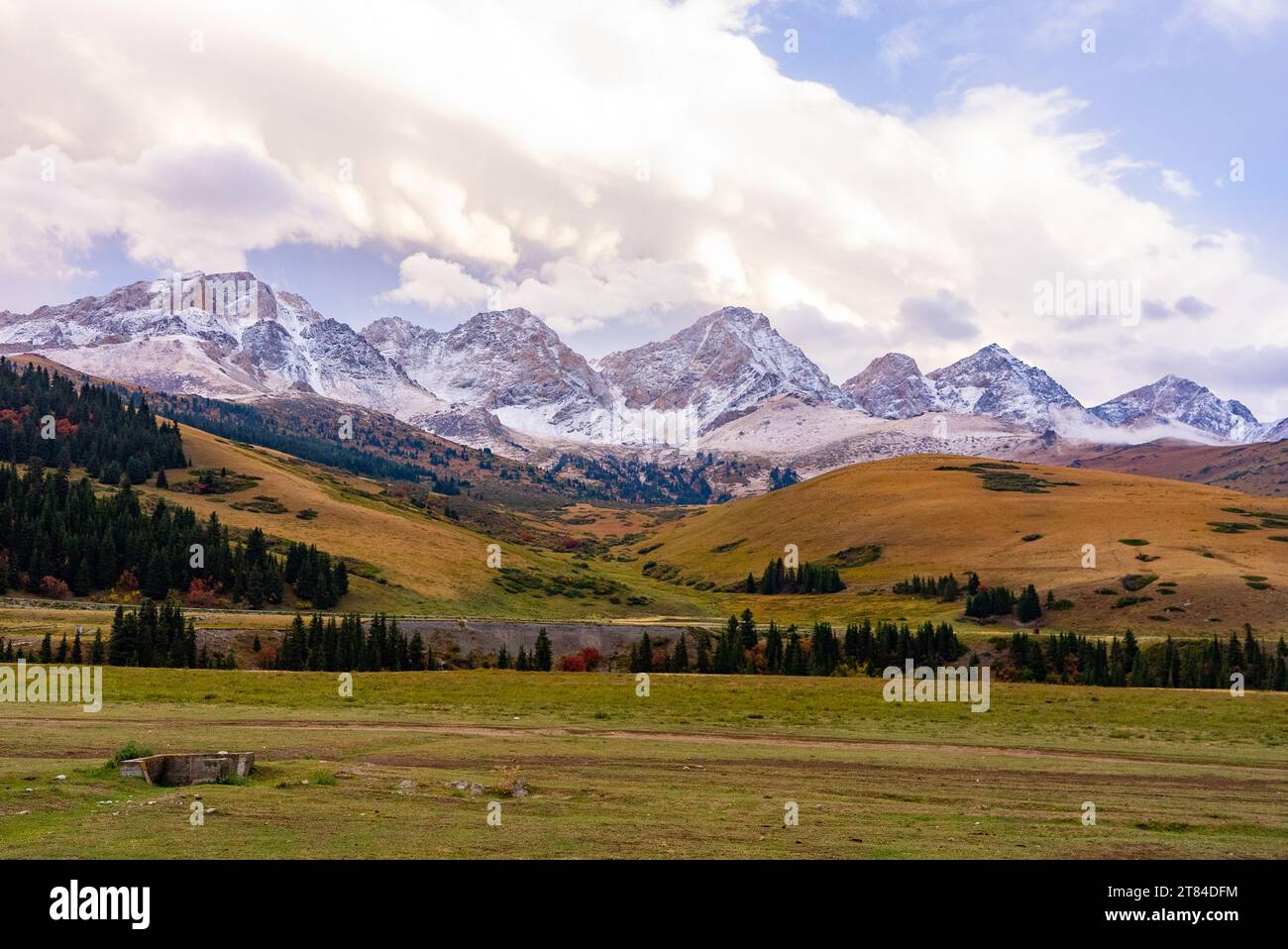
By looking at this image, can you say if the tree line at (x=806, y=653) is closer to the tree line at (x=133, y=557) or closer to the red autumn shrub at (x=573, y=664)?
the red autumn shrub at (x=573, y=664)

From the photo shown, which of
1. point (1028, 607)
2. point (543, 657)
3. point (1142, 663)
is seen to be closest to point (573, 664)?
point (543, 657)

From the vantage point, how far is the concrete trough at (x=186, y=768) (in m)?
29.4

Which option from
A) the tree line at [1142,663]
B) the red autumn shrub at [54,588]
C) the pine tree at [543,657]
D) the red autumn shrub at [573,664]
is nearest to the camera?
the tree line at [1142,663]

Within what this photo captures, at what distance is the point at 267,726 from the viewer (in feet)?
157

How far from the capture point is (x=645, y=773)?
119 ft

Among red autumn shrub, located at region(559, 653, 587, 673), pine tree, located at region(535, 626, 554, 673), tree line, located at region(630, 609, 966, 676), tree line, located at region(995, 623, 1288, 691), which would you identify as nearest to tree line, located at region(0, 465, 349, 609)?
red autumn shrub, located at region(559, 653, 587, 673)

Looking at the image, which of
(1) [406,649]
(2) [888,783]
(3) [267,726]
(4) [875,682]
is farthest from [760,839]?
(1) [406,649]

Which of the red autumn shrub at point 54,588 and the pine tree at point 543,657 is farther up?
the red autumn shrub at point 54,588

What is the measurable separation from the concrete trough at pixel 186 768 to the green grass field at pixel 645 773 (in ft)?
1.82

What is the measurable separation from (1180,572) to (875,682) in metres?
103

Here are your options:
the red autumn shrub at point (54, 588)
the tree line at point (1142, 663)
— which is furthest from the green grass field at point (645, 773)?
the red autumn shrub at point (54, 588)

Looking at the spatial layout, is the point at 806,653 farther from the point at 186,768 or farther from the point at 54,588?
the point at 54,588

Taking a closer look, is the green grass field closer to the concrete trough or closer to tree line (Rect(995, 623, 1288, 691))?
the concrete trough
